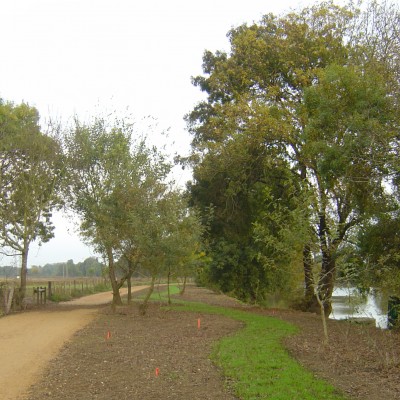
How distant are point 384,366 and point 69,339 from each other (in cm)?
860

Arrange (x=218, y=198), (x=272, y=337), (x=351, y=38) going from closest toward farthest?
1. (x=272, y=337)
2. (x=351, y=38)
3. (x=218, y=198)

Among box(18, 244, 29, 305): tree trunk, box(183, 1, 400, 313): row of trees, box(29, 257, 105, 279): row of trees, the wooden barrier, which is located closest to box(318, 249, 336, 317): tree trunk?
box(183, 1, 400, 313): row of trees

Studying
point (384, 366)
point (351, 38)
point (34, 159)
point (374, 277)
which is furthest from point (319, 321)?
point (34, 159)

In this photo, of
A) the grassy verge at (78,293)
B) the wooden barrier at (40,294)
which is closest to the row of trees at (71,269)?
the grassy verge at (78,293)

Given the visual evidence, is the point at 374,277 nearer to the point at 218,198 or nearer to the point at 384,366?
the point at 384,366

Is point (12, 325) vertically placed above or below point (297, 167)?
below

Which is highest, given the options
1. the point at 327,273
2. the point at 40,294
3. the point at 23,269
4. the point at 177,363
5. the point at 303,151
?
the point at 303,151

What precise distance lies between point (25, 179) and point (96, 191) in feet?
13.3

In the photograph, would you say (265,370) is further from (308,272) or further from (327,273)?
(308,272)

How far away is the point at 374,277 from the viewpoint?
46.5 ft

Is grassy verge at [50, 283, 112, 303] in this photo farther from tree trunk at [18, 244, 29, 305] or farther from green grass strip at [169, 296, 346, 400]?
green grass strip at [169, 296, 346, 400]

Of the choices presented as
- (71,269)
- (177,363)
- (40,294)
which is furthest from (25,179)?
(71,269)

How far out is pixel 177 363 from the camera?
10.3 meters

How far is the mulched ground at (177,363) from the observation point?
8.12 metres
